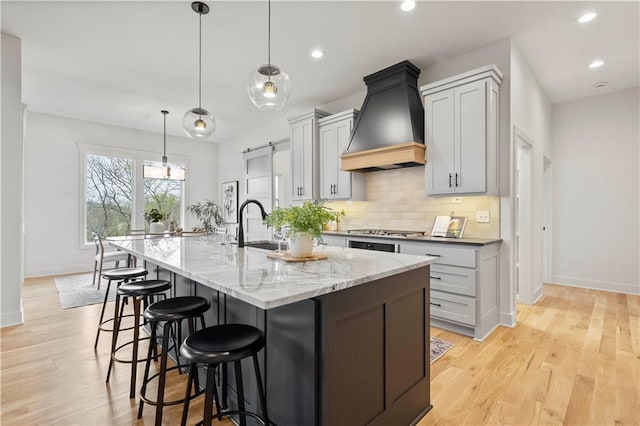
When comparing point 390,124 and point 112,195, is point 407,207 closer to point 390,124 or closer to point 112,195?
point 390,124

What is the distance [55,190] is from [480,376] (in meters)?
7.51

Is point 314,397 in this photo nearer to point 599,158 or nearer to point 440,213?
point 440,213

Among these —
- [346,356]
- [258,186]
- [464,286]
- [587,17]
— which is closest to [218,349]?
[346,356]

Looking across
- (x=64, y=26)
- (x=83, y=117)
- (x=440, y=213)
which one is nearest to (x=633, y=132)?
(x=440, y=213)

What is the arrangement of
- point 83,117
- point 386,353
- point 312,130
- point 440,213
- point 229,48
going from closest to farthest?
point 386,353 → point 229,48 → point 440,213 → point 312,130 → point 83,117

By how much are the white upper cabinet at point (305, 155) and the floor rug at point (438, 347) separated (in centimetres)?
280

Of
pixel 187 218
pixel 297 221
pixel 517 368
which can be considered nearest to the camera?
pixel 297 221

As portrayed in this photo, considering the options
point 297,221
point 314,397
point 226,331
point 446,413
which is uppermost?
point 297,221

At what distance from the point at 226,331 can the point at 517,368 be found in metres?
2.34

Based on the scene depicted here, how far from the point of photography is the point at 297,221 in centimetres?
178

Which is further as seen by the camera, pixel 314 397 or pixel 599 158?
pixel 599 158

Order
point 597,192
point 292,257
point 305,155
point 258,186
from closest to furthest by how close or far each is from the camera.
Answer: point 292,257
point 597,192
point 305,155
point 258,186

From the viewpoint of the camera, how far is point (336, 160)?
4676 millimetres

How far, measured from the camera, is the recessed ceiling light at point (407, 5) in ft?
8.98
